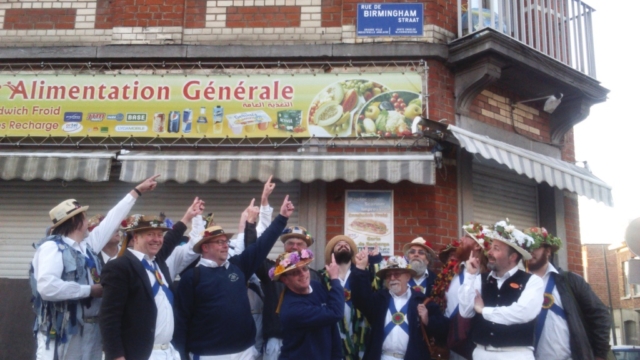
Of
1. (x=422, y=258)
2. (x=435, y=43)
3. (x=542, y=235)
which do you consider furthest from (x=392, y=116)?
(x=542, y=235)

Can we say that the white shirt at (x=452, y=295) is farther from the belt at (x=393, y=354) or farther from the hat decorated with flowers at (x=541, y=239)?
the hat decorated with flowers at (x=541, y=239)

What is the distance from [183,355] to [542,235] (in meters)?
3.30

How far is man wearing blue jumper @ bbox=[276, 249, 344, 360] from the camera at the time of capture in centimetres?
494

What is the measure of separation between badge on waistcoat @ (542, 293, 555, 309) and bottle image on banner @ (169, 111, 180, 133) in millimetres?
4805

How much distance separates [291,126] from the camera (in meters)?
8.01

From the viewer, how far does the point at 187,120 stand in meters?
8.15

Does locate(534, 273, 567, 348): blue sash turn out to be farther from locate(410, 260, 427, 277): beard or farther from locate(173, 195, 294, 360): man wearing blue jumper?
locate(173, 195, 294, 360): man wearing blue jumper

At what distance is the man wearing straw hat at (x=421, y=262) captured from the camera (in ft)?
20.7

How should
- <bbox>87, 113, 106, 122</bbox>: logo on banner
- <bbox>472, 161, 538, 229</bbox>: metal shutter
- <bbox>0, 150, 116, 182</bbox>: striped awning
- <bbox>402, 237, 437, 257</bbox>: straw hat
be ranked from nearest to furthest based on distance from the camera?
<bbox>402, 237, 437, 257</bbox>: straw hat
<bbox>0, 150, 116, 182</bbox>: striped awning
<bbox>87, 113, 106, 122</bbox>: logo on banner
<bbox>472, 161, 538, 229</bbox>: metal shutter

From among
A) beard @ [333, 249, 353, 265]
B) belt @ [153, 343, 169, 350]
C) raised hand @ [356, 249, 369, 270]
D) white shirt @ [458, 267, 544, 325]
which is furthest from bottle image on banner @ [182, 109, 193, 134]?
white shirt @ [458, 267, 544, 325]

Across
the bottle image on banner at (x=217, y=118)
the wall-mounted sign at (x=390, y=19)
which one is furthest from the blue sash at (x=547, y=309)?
the bottle image on banner at (x=217, y=118)

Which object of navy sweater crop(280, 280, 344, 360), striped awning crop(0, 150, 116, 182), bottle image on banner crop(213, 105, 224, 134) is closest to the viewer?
navy sweater crop(280, 280, 344, 360)

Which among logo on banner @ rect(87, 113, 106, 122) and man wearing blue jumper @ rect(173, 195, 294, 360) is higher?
logo on banner @ rect(87, 113, 106, 122)

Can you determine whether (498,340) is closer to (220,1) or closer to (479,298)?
(479,298)
